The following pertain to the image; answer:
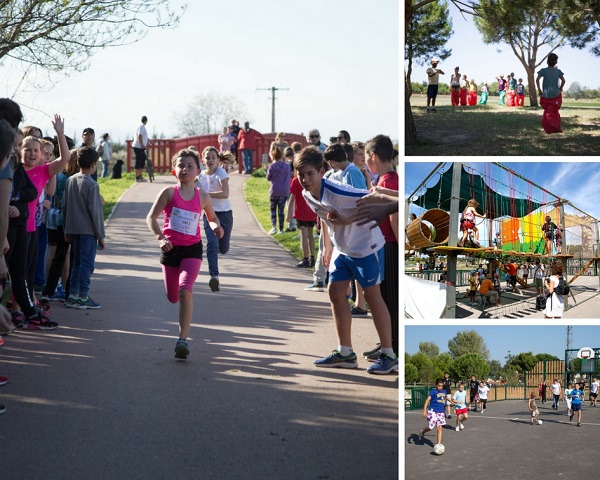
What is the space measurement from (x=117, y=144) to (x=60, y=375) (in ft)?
166

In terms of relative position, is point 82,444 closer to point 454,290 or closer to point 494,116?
point 454,290

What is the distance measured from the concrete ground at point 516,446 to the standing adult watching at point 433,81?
1.31 m

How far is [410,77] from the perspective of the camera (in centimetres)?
430

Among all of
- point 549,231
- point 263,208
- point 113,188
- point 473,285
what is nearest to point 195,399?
point 473,285

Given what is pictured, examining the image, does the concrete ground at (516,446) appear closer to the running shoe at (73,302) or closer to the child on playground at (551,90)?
the child on playground at (551,90)

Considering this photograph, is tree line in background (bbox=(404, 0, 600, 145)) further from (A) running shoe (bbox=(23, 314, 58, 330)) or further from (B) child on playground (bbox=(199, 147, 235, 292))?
(B) child on playground (bbox=(199, 147, 235, 292))

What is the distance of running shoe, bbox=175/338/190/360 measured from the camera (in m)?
8.07

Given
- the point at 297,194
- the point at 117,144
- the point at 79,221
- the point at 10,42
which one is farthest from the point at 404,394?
the point at 117,144

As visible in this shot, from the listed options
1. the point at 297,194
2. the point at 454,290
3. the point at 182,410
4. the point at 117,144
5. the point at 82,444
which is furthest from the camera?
the point at 117,144

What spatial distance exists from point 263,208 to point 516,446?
22168 millimetres

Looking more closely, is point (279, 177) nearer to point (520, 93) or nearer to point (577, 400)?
point (577, 400)

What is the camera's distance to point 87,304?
1078 centimetres

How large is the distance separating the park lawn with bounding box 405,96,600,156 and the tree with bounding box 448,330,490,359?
2.57ft

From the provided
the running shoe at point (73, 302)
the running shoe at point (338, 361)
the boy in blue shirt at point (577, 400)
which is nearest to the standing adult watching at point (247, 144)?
the running shoe at point (73, 302)
